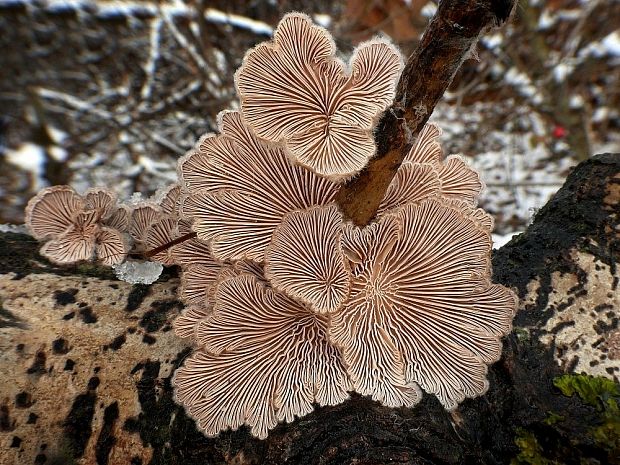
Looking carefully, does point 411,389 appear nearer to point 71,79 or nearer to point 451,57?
point 451,57

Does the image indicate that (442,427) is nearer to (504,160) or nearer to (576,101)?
(504,160)

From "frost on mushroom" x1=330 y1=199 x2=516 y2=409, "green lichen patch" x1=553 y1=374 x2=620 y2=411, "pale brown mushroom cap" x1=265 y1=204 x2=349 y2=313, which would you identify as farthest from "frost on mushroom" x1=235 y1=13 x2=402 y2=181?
"green lichen patch" x1=553 y1=374 x2=620 y2=411

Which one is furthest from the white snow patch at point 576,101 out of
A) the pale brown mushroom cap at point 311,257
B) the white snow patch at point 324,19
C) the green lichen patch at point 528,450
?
the pale brown mushroom cap at point 311,257

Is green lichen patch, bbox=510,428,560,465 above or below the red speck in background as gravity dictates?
below

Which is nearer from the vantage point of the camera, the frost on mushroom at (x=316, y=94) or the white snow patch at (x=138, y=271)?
the frost on mushroom at (x=316, y=94)

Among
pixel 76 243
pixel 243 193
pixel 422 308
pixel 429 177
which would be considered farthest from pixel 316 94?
pixel 76 243

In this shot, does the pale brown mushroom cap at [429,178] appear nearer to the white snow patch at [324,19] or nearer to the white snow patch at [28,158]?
the white snow patch at [28,158]

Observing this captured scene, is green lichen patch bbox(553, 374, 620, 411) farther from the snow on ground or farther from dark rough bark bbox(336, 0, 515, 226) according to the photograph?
the snow on ground
